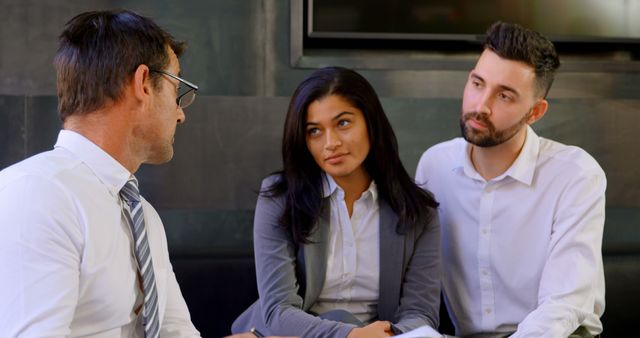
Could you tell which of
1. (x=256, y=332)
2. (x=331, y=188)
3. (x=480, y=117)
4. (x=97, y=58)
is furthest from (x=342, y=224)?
(x=97, y=58)

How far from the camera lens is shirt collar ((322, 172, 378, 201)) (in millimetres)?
2166

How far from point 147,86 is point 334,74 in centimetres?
78

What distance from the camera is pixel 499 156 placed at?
Result: 2.24m

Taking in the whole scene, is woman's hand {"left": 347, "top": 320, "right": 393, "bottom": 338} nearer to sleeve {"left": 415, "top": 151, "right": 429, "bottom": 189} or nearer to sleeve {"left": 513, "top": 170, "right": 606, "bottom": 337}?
sleeve {"left": 513, "top": 170, "right": 606, "bottom": 337}

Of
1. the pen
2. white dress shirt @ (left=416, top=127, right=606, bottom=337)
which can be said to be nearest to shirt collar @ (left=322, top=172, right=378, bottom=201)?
white dress shirt @ (left=416, top=127, right=606, bottom=337)

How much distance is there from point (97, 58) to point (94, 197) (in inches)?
9.1

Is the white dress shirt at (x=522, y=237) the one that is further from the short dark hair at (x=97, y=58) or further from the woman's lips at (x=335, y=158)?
the short dark hair at (x=97, y=58)

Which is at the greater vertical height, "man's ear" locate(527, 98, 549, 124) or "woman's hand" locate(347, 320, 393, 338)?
"man's ear" locate(527, 98, 549, 124)

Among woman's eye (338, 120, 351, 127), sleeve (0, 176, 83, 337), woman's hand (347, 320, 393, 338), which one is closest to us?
sleeve (0, 176, 83, 337)

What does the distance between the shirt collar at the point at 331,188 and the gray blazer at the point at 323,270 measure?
0.03 meters

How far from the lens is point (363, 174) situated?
222 centimetres

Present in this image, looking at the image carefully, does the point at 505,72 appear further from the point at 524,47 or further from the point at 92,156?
the point at 92,156

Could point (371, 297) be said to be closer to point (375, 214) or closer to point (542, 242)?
point (375, 214)

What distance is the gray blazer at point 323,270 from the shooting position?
6.81 ft
